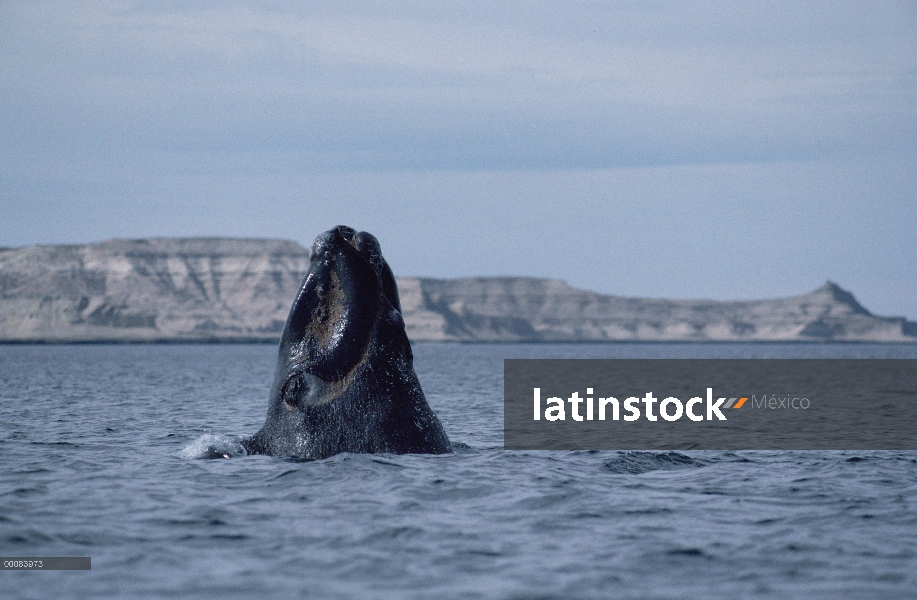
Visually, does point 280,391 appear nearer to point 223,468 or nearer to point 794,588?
point 223,468

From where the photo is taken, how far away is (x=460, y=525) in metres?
10.3

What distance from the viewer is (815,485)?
1321cm

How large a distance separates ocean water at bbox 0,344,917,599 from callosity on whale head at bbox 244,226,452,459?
317 millimetres

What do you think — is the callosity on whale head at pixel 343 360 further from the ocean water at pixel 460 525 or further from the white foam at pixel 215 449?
the white foam at pixel 215 449

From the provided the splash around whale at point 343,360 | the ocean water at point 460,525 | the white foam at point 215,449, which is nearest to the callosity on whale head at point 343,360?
the splash around whale at point 343,360

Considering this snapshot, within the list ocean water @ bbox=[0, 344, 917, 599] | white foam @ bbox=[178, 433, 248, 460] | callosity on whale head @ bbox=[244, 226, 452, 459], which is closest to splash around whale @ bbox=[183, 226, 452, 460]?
callosity on whale head @ bbox=[244, 226, 452, 459]

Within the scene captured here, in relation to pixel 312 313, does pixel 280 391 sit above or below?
below

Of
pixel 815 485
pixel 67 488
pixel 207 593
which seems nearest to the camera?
pixel 207 593

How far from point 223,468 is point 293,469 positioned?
1.62 meters

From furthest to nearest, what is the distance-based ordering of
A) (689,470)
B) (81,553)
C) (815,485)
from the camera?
1. (689,470)
2. (815,485)
3. (81,553)

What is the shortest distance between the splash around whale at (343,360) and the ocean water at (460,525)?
0.98 ft

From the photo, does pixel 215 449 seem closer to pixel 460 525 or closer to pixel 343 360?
pixel 343 360

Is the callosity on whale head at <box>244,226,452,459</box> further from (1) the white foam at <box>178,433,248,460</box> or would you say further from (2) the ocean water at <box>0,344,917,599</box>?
(1) the white foam at <box>178,433,248,460</box>

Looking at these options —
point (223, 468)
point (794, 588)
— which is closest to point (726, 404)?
point (223, 468)
